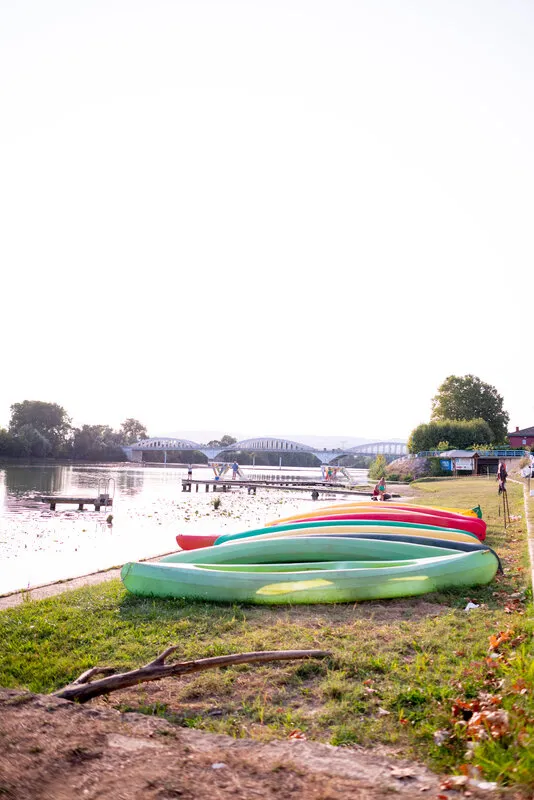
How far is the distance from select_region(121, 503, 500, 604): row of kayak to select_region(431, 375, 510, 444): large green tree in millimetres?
63077

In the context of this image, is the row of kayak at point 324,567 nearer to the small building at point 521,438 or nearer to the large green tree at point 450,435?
the large green tree at point 450,435

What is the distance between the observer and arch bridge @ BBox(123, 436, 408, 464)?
4257 inches

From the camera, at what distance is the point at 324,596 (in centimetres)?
723

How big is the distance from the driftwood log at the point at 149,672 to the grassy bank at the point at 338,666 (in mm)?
109

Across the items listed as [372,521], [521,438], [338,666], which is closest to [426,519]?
[372,521]

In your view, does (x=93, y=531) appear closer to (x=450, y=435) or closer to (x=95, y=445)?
(x=450, y=435)

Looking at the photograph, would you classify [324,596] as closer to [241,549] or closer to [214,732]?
[241,549]

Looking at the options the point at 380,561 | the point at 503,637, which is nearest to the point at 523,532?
the point at 380,561

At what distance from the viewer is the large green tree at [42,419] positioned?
3529 inches

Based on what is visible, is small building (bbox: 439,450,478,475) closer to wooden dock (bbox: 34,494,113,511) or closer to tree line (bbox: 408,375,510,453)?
tree line (bbox: 408,375,510,453)

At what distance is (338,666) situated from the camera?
4.89 m

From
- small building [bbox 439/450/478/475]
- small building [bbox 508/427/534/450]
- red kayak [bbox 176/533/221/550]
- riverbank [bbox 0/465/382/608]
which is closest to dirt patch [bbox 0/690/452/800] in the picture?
riverbank [bbox 0/465/382/608]

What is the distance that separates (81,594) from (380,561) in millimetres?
3736

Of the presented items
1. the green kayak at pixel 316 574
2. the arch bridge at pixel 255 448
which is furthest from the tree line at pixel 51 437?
the green kayak at pixel 316 574
